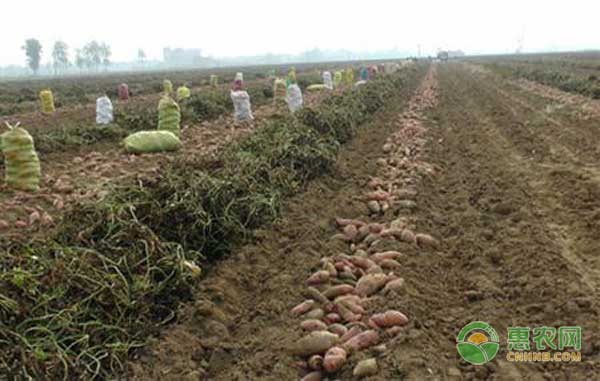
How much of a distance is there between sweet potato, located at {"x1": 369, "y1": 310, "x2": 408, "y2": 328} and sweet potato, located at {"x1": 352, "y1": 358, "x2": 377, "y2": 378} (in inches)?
16.4

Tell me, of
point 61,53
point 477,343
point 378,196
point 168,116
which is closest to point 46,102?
point 168,116

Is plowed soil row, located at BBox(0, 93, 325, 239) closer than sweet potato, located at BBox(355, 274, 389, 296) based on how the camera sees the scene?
No

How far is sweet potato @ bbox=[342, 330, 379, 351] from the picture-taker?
3172 millimetres

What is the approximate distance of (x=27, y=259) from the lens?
3.69 meters

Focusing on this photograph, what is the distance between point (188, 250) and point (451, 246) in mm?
2307

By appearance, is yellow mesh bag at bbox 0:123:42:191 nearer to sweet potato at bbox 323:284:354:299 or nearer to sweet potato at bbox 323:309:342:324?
sweet potato at bbox 323:284:354:299

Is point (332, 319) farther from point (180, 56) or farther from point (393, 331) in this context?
point (180, 56)

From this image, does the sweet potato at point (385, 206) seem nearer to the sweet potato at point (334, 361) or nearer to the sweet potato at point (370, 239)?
the sweet potato at point (370, 239)

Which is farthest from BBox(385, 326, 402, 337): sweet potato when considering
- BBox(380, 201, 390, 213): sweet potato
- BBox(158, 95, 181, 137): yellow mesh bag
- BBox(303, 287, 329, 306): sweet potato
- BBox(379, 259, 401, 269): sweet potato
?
BBox(158, 95, 181, 137): yellow mesh bag

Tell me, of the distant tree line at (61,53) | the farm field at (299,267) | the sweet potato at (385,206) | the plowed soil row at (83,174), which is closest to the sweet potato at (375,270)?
the farm field at (299,267)

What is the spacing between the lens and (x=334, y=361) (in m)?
3.05

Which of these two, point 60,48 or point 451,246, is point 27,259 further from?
point 60,48

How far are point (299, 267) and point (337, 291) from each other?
1.82 ft

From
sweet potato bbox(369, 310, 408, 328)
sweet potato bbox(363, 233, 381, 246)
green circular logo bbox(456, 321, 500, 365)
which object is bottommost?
green circular logo bbox(456, 321, 500, 365)
